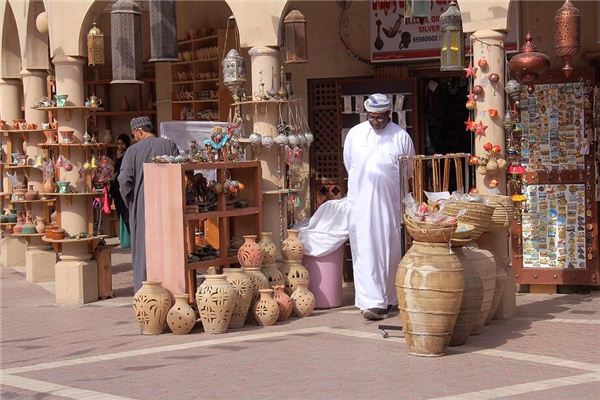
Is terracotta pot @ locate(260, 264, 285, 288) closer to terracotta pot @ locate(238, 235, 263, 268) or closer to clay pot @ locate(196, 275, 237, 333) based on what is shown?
Result: terracotta pot @ locate(238, 235, 263, 268)

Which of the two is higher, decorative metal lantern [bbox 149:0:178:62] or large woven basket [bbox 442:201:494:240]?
decorative metal lantern [bbox 149:0:178:62]

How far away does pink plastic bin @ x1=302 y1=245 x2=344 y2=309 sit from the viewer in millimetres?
10695

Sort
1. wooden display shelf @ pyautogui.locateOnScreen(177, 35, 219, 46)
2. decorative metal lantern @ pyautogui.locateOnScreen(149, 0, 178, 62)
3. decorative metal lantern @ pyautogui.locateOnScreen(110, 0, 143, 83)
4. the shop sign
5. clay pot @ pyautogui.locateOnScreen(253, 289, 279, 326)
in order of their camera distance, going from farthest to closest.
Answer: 1. wooden display shelf @ pyautogui.locateOnScreen(177, 35, 219, 46)
2. the shop sign
3. decorative metal lantern @ pyautogui.locateOnScreen(110, 0, 143, 83)
4. decorative metal lantern @ pyautogui.locateOnScreen(149, 0, 178, 62)
5. clay pot @ pyautogui.locateOnScreen(253, 289, 279, 326)

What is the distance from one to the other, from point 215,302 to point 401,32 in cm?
448

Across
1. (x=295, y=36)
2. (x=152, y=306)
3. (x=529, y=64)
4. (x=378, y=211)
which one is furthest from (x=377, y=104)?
(x=152, y=306)

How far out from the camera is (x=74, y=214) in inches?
482

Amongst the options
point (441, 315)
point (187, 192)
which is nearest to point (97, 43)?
point (187, 192)

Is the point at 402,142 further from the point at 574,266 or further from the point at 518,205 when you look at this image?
the point at 574,266

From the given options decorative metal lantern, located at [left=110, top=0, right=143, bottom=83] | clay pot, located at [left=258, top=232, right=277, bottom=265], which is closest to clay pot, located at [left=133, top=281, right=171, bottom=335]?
clay pot, located at [left=258, top=232, right=277, bottom=265]

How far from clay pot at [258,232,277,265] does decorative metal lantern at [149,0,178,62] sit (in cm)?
188

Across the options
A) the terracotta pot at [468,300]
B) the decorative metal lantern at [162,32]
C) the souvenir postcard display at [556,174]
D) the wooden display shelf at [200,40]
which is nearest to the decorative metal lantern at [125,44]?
the decorative metal lantern at [162,32]

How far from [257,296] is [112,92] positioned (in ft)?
35.3

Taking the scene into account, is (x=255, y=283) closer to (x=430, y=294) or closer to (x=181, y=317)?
(x=181, y=317)

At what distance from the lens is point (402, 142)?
33.2ft
